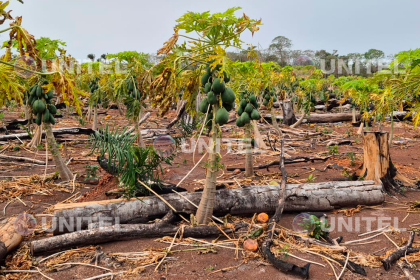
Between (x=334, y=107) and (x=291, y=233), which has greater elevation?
(x=334, y=107)

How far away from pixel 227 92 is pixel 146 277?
199 centimetres

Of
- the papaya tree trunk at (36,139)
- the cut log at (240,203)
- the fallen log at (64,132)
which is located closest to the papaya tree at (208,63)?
the cut log at (240,203)

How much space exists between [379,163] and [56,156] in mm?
5793

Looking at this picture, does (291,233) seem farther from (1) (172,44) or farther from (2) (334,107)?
(2) (334,107)

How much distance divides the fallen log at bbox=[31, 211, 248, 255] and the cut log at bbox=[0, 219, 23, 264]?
0.26 metres

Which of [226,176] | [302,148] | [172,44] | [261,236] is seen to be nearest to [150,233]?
[261,236]

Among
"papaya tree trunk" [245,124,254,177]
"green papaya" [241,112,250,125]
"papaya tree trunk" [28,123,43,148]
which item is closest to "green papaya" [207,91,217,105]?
"green papaya" [241,112,250,125]

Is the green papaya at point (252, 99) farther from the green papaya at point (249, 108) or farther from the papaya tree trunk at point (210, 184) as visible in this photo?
the papaya tree trunk at point (210, 184)

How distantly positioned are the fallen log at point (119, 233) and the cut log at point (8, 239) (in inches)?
10.3

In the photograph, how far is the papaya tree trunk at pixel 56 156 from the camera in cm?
550

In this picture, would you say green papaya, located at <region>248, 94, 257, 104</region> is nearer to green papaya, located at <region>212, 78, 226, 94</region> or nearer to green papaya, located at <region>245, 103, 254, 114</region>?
green papaya, located at <region>245, 103, 254, 114</region>

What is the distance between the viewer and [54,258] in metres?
3.17

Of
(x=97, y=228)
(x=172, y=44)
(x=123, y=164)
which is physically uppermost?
(x=172, y=44)

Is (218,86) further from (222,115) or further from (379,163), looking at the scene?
(379,163)
